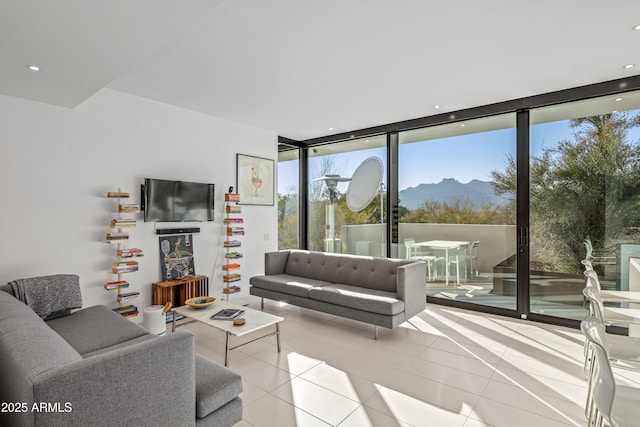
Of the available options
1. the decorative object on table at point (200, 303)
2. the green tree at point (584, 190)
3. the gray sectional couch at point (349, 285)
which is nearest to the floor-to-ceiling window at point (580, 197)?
the green tree at point (584, 190)

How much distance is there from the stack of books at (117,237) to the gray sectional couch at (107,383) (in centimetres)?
165

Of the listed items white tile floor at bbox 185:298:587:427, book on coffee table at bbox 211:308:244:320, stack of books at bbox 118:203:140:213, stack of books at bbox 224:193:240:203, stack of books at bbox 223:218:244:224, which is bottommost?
white tile floor at bbox 185:298:587:427

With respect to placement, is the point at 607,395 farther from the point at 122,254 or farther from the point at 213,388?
the point at 122,254

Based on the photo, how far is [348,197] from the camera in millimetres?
6016

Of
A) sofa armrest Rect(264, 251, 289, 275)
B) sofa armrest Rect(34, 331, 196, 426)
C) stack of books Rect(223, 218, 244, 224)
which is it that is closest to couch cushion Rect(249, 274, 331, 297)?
sofa armrest Rect(264, 251, 289, 275)

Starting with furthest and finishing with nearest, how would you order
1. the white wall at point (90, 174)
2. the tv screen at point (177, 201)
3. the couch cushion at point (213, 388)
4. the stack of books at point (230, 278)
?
the stack of books at point (230, 278) < the tv screen at point (177, 201) < the white wall at point (90, 174) < the couch cushion at point (213, 388)

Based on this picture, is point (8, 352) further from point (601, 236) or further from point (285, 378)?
point (601, 236)

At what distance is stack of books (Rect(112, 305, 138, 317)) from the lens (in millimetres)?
3664

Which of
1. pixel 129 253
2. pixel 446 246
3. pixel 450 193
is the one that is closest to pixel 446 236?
pixel 446 246

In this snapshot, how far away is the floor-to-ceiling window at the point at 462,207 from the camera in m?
4.38

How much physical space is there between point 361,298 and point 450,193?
2264 millimetres

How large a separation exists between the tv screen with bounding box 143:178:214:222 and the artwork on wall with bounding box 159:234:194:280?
29 cm

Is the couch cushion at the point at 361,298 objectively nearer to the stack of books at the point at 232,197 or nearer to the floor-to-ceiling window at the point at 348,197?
the floor-to-ceiling window at the point at 348,197

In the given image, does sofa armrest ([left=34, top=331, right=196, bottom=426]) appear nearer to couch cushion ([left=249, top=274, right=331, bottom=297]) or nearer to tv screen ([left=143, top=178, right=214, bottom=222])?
couch cushion ([left=249, top=274, right=331, bottom=297])
